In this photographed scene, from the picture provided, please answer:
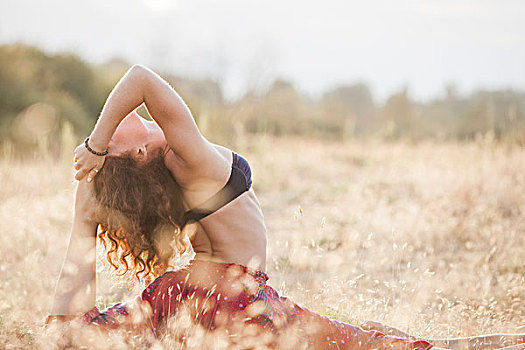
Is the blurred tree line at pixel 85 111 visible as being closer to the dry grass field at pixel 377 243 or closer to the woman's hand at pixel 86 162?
the dry grass field at pixel 377 243

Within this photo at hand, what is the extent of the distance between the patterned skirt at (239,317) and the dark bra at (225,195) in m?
0.25

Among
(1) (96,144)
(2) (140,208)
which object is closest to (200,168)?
(2) (140,208)

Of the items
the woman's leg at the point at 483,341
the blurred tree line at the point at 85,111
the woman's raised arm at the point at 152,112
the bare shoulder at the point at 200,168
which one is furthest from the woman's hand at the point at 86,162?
the blurred tree line at the point at 85,111

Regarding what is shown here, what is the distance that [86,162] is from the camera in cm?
192

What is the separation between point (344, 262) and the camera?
389 cm

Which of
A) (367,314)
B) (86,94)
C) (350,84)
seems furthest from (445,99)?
(367,314)

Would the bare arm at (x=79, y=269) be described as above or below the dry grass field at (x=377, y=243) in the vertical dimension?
above

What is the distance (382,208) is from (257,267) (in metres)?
3.04

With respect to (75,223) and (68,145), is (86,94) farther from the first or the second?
(75,223)

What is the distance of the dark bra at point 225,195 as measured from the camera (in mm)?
2033

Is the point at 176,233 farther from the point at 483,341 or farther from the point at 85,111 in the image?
the point at 85,111

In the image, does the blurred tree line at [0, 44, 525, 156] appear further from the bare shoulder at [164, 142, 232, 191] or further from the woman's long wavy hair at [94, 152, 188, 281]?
the bare shoulder at [164, 142, 232, 191]

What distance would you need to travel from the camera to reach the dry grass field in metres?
2.76

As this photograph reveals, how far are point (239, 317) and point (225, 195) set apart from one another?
1.66 feet
